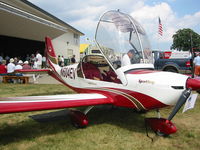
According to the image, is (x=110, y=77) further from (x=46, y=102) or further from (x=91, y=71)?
(x=46, y=102)

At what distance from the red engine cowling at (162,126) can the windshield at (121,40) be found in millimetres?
1289

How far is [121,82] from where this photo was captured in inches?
165

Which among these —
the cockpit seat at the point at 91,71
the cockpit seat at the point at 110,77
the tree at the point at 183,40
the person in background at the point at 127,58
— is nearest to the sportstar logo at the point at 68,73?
the cockpit seat at the point at 91,71

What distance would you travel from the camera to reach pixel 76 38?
129ft

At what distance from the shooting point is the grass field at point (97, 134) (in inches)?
141

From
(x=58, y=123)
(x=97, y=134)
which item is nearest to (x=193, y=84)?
(x=97, y=134)

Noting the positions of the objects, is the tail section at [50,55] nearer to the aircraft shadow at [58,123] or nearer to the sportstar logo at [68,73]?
the sportstar logo at [68,73]

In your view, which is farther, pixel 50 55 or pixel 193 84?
pixel 50 55

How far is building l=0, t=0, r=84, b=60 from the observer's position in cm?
1669

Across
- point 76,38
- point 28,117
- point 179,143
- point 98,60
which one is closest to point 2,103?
point 28,117

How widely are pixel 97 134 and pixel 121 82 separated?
1.15 metres

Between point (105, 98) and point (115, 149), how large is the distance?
1204mm

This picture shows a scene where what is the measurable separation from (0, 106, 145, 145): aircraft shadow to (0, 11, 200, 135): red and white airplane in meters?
0.40

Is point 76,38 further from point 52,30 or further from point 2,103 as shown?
point 2,103
